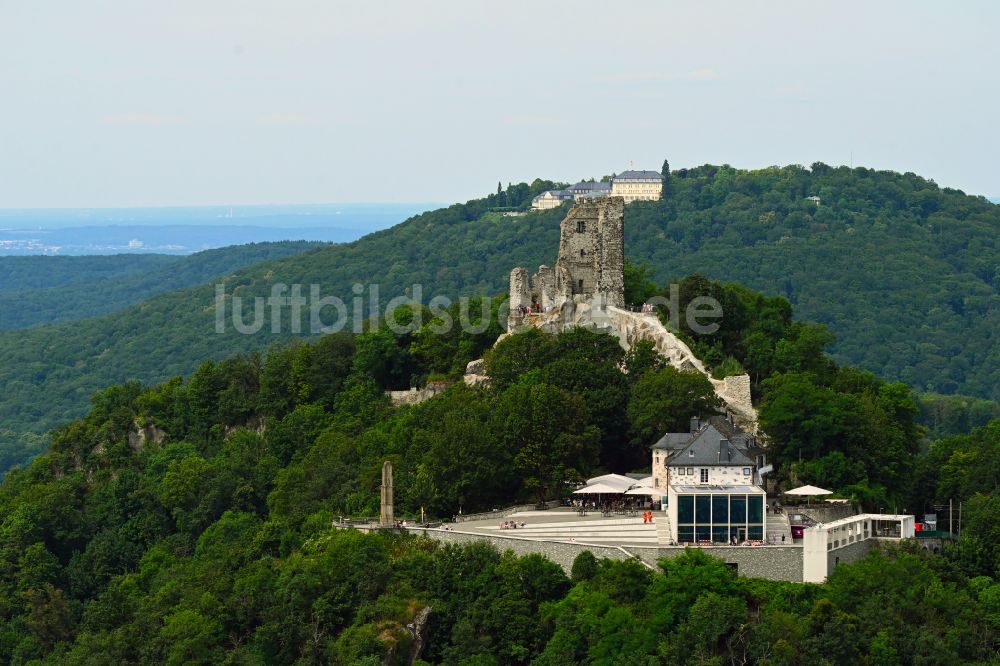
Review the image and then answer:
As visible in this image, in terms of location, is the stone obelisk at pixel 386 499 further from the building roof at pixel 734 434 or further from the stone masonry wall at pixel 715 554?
the building roof at pixel 734 434

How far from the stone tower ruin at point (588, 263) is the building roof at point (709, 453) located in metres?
19.0

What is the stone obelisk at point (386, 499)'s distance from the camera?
58.8 metres

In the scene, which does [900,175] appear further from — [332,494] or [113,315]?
[332,494]

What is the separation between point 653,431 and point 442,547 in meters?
8.94

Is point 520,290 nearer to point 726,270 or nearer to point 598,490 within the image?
point 598,490

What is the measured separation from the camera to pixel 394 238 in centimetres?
18100

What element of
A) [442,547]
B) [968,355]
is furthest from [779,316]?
[968,355]

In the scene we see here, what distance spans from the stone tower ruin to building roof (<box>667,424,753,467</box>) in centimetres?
1900

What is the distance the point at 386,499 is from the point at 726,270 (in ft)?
359

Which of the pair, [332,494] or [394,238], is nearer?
[332,494]

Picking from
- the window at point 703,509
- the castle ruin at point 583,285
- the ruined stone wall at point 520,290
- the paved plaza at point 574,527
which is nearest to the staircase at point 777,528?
the window at point 703,509

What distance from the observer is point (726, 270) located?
165625 millimetres

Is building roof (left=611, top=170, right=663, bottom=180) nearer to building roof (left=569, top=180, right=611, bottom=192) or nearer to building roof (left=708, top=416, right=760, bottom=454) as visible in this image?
building roof (left=569, top=180, right=611, bottom=192)

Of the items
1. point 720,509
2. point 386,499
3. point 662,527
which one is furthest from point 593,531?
point 386,499
